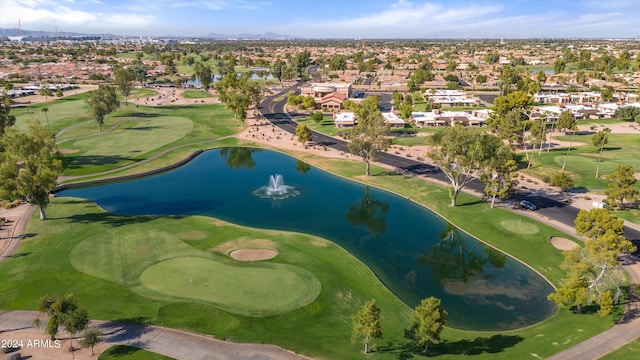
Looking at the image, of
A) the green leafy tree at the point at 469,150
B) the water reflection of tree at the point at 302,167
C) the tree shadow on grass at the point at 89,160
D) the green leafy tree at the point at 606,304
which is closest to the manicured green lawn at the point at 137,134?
the tree shadow on grass at the point at 89,160

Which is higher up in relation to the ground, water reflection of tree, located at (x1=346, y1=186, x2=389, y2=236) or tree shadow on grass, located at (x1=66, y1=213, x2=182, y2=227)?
tree shadow on grass, located at (x1=66, y1=213, x2=182, y2=227)

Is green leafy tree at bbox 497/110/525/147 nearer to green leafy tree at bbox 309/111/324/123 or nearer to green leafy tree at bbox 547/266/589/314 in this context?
green leafy tree at bbox 309/111/324/123

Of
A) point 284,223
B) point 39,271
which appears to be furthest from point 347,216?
point 39,271

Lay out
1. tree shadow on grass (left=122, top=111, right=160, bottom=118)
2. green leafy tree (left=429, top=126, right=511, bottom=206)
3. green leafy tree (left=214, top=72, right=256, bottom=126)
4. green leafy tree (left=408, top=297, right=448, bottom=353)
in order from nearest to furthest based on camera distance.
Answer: green leafy tree (left=408, top=297, right=448, bottom=353) < green leafy tree (left=429, top=126, right=511, bottom=206) < green leafy tree (left=214, top=72, right=256, bottom=126) < tree shadow on grass (left=122, top=111, right=160, bottom=118)

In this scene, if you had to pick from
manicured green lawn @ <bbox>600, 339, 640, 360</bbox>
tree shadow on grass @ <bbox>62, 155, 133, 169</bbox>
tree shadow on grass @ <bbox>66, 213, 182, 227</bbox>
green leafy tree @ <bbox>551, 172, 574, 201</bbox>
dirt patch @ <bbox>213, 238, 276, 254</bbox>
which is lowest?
manicured green lawn @ <bbox>600, 339, 640, 360</bbox>

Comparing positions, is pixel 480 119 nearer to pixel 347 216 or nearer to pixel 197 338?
pixel 347 216

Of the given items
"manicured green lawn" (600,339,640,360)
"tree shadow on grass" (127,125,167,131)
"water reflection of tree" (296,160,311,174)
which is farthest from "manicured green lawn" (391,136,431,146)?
"manicured green lawn" (600,339,640,360)
